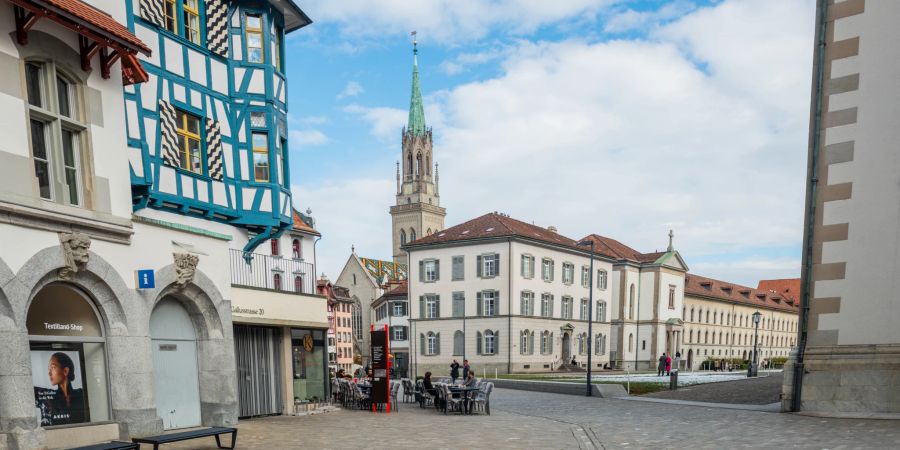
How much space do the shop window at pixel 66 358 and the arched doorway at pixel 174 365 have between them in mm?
1516

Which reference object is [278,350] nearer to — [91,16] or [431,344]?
[91,16]

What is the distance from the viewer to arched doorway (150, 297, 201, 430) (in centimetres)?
1398

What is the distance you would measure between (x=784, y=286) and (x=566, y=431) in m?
125

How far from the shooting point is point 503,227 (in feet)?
180

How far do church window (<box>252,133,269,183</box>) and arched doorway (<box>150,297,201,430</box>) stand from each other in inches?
183

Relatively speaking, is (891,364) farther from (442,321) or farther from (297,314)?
(442,321)

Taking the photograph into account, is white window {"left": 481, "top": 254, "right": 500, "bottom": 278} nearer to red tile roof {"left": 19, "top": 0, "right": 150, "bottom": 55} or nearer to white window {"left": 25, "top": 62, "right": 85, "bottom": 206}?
red tile roof {"left": 19, "top": 0, "right": 150, "bottom": 55}

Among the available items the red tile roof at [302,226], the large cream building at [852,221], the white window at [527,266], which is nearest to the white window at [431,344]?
the white window at [527,266]

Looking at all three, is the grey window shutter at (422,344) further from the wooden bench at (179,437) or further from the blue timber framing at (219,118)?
the wooden bench at (179,437)

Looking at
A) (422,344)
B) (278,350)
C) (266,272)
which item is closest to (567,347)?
(422,344)

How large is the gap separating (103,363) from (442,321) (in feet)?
147

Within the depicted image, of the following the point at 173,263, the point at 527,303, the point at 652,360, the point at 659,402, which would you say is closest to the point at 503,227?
the point at 527,303

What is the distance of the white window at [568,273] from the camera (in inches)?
2356

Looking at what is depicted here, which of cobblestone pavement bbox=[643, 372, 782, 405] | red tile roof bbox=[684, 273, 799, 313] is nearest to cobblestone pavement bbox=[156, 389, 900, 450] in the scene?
cobblestone pavement bbox=[643, 372, 782, 405]
